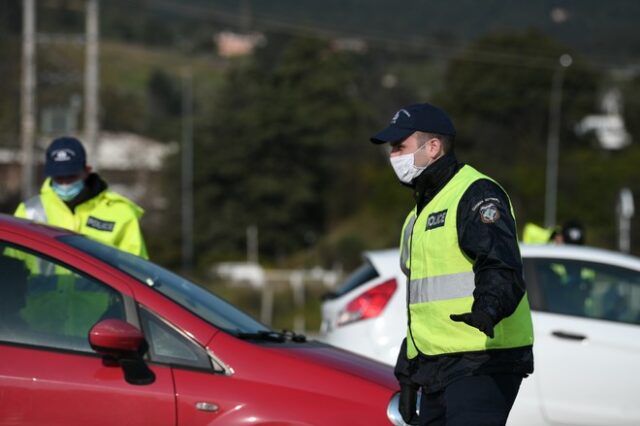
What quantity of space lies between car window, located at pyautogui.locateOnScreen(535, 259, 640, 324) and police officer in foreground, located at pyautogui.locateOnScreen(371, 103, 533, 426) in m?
3.37

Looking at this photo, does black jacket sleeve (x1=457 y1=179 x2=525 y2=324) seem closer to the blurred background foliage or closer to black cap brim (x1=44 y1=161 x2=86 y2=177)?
black cap brim (x1=44 y1=161 x2=86 y2=177)

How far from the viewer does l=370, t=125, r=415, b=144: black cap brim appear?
187 inches

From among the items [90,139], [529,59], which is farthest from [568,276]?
[529,59]

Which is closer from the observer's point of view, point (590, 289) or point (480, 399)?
point (480, 399)

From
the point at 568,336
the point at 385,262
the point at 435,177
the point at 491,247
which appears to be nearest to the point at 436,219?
the point at 435,177

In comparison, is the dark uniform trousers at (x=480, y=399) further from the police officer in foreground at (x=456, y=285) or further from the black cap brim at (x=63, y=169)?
the black cap brim at (x=63, y=169)

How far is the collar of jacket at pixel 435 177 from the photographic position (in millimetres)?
4719

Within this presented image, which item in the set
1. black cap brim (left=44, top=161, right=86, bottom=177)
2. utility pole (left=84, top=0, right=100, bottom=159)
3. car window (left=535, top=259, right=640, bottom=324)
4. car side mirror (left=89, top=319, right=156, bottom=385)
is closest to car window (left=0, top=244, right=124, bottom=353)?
car side mirror (left=89, top=319, right=156, bottom=385)

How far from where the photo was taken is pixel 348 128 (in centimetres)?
6022

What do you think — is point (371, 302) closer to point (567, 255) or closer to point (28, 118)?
point (567, 255)

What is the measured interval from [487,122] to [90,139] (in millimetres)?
33997

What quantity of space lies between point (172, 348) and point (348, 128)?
5537 centimetres

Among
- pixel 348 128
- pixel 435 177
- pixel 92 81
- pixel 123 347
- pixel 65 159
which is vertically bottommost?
pixel 123 347

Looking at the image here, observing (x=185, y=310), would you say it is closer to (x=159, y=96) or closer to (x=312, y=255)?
(x=312, y=255)
